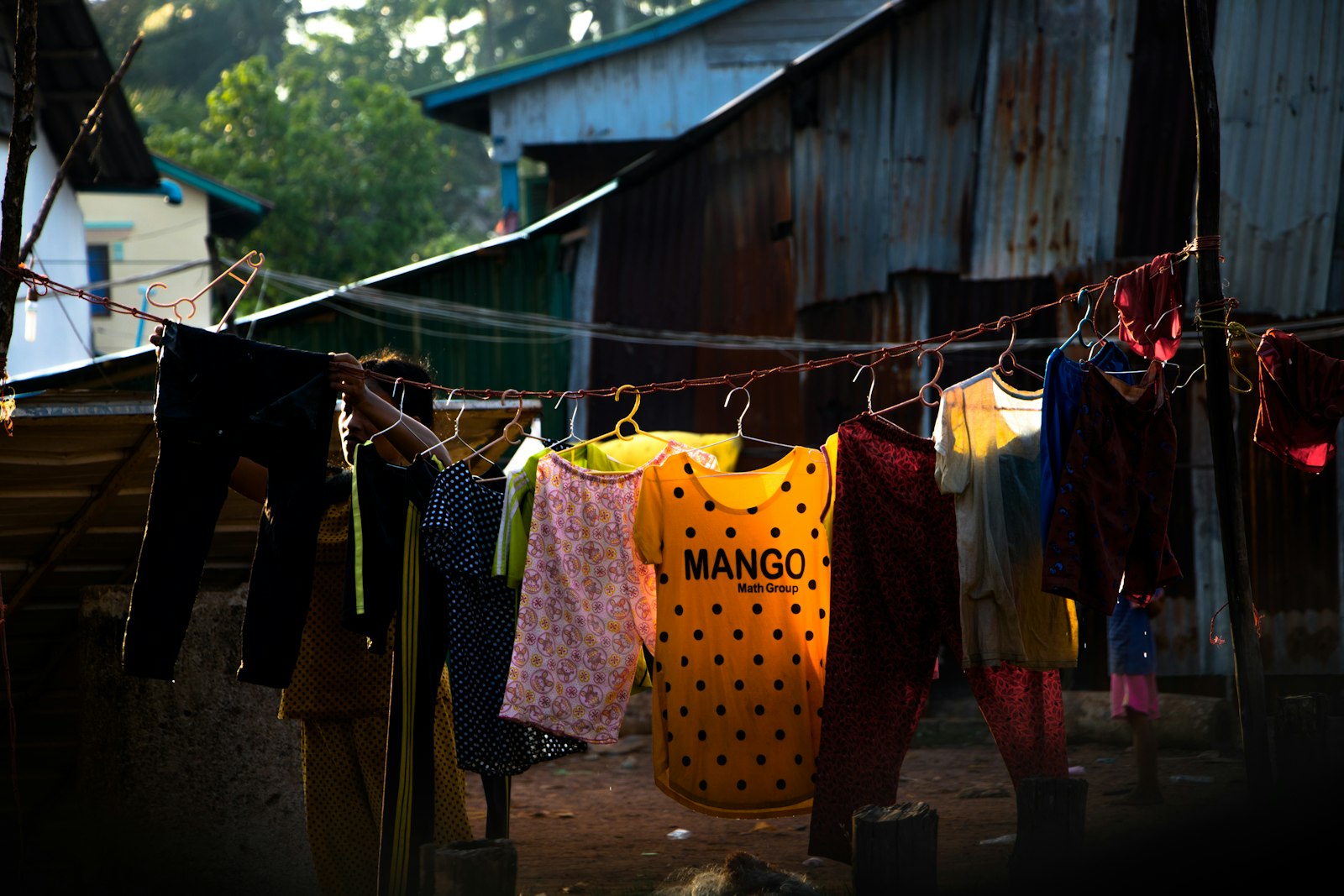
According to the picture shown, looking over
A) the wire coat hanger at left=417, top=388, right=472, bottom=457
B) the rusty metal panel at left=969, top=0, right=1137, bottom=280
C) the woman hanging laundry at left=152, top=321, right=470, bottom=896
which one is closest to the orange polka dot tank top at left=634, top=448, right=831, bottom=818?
the wire coat hanger at left=417, top=388, right=472, bottom=457

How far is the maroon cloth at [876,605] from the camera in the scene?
13.9ft

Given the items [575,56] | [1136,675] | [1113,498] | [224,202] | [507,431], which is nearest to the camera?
[1113,498]

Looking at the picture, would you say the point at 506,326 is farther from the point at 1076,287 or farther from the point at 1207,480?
the point at 1207,480

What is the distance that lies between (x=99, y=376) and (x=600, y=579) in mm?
5240

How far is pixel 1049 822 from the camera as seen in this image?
11.6 ft

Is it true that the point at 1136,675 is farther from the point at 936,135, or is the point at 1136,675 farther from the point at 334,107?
A: the point at 334,107

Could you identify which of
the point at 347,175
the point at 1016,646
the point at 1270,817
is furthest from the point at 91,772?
the point at 347,175

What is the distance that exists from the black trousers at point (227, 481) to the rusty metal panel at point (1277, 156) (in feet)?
22.0

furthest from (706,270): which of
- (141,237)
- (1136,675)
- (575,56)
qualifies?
(141,237)

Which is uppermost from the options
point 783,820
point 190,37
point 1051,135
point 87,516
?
point 190,37

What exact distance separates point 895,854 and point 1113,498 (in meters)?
1.32

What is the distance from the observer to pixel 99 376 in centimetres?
815

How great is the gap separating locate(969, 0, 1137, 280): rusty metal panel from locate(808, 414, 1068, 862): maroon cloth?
17.3 ft

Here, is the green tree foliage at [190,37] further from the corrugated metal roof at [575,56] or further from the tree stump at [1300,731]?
the tree stump at [1300,731]
